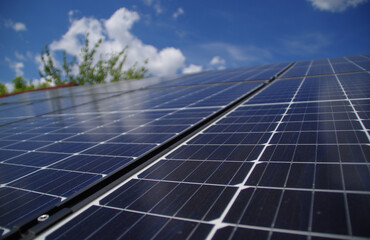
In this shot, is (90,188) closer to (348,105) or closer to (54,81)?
(348,105)

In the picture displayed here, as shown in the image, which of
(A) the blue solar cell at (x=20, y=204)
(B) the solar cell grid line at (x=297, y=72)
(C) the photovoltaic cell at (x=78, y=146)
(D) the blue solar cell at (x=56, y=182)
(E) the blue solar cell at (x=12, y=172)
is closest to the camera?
(A) the blue solar cell at (x=20, y=204)

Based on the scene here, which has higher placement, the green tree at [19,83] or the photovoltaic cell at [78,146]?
the green tree at [19,83]

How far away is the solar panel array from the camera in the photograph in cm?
226

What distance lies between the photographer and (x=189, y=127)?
217 inches

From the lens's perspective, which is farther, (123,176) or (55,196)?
(123,176)

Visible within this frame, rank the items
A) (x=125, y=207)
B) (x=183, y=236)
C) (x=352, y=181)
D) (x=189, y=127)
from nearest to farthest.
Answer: (x=183, y=236) → (x=352, y=181) → (x=125, y=207) → (x=189, y=127)

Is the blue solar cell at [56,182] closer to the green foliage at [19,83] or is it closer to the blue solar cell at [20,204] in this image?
the blue solar cell at [20,204]

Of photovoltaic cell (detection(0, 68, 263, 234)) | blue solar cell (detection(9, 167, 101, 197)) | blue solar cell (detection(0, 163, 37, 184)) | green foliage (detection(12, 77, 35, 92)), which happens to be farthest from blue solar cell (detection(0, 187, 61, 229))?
green foliage (detection(12, 77, 35, 92))

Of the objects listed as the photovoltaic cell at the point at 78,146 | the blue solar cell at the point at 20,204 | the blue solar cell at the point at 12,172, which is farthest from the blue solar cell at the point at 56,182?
the blue solar cell at the point at 12,172

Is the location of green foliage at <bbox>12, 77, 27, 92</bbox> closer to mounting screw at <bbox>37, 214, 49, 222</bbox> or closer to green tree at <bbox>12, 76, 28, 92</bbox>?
green tree at <bbox>12, 76, 28, 92</bbox>

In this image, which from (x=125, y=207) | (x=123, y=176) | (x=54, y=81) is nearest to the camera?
(x=125, y=207)

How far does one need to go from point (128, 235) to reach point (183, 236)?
20.4 inches

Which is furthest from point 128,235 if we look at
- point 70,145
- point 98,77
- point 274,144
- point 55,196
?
point 98,77

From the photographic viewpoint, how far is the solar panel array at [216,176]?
2.26 metres
